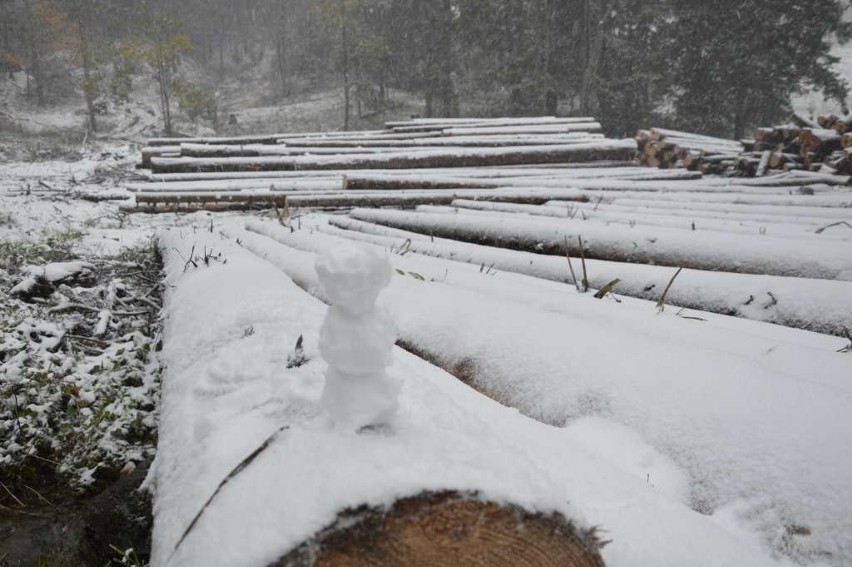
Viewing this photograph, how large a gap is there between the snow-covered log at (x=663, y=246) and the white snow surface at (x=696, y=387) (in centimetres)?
88

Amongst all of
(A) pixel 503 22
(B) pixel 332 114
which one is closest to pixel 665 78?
(A) pixel 503 22

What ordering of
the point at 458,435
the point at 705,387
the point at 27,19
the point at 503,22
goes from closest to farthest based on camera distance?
the point at 458,435
the point at 705,387
the point at 503,22
the point at 27,19

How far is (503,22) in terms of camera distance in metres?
21.2

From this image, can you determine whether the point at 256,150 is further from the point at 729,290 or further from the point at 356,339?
the point at 356,339

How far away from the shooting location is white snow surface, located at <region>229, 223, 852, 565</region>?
110cm

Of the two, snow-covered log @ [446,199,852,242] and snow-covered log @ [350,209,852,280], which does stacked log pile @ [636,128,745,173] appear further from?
snow-covered log @ [350,209,852,280]

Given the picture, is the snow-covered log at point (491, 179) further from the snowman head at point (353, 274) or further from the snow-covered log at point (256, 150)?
the snowman head at point (353, 274)

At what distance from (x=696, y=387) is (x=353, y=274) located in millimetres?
1122

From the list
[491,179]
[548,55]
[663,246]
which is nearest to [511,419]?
[663,246]

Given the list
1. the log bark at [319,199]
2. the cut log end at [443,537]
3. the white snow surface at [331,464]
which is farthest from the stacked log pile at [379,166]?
the cut log end at [443,537]

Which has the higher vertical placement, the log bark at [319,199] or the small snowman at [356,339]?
the log bark at [319,199]

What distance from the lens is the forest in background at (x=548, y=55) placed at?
17356mm

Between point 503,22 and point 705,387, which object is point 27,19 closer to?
point 503,22

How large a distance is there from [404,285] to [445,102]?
71.4ft
